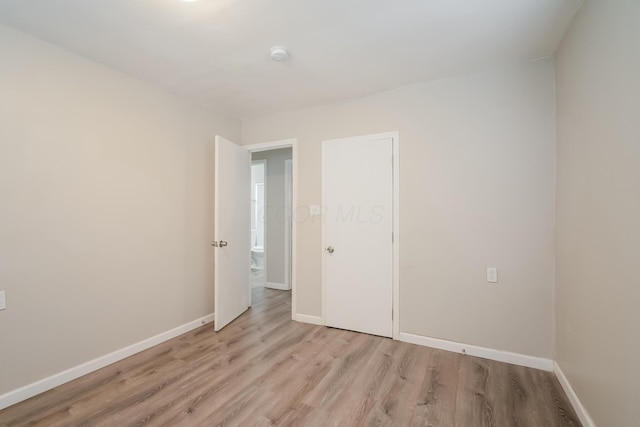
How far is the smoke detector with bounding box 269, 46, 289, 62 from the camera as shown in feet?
6.79

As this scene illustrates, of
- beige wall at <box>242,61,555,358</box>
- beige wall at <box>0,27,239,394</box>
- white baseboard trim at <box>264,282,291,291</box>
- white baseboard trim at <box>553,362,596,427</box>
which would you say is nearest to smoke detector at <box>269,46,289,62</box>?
beige wall at <box>242,61,555,358</box>

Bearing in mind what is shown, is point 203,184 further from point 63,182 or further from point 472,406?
point 472,406

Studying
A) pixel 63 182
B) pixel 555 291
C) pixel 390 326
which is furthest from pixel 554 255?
pixel 63 182

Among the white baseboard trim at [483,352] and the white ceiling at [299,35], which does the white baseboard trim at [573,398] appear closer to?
the white baseboard trim at [483,352]

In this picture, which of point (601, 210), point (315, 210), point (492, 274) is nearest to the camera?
point (601, 210)

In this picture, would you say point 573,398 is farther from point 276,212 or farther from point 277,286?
point 276,212

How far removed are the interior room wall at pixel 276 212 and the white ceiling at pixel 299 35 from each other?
210cm

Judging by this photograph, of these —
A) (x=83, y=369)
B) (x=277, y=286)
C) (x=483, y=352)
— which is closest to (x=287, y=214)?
(x=277, y=286)

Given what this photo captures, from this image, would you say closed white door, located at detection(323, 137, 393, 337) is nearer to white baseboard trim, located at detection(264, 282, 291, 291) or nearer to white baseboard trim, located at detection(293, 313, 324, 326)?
white baseboard trim, located at detection(293, 313, 324, 326)

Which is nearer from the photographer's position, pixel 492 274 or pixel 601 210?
pixel 601 210

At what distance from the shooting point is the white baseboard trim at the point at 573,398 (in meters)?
1.57

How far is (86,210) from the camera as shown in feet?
7.22

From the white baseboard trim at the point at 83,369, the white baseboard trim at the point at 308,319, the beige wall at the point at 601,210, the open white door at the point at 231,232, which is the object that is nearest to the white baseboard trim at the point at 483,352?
the beige wall at the point at 601,210

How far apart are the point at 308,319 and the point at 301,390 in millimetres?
1259
